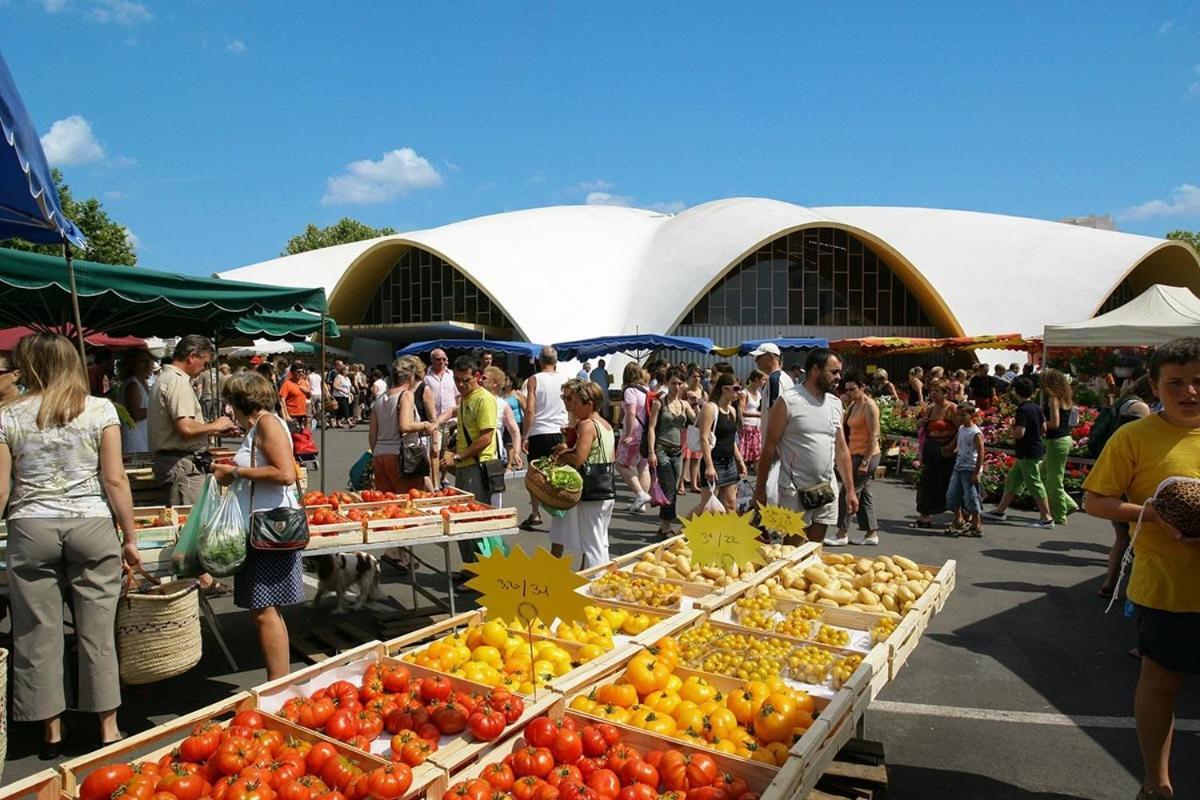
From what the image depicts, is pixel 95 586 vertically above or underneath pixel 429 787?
above

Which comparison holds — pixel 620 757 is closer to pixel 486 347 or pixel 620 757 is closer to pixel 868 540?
pixel 868 540

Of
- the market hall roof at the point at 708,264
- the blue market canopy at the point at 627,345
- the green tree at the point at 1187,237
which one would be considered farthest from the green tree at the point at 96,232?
the green tree at the point at 1187,237

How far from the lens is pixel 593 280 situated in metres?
35.1

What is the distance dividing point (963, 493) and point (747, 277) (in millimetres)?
26721

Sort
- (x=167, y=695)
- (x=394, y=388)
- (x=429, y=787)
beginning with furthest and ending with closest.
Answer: (x=394, y=388) < (x=167, y=695) < (x=429, y=787)

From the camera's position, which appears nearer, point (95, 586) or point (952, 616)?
point (95, 586)

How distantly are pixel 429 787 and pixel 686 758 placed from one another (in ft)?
2.47

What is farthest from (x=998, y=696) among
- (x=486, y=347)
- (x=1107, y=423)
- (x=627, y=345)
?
(x=486, y=347)

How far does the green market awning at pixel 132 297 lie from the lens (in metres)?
5.52

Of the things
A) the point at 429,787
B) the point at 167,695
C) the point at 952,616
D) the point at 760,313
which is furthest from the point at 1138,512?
the point at 760,313

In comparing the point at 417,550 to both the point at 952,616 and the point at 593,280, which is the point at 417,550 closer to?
the point at 952,616

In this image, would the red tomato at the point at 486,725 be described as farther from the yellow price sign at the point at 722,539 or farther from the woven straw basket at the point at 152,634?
the woven straw basket at the point at 152,634

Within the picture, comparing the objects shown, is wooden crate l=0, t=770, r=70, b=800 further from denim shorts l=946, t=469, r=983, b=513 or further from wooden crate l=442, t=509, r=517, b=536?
denim shorts l=946, t=469, r=983, b=513

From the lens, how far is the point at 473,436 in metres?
6.09
